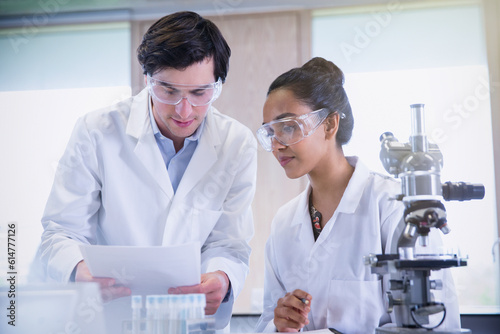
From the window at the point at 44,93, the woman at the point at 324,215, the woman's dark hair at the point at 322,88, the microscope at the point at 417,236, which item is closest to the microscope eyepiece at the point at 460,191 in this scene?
the microscope at the point at 417,236

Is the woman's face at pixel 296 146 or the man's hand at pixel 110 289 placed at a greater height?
the woman's face at pixel 296 146

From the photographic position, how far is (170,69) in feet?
5.72

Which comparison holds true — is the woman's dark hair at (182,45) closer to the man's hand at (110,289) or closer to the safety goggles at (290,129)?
the safety goggles at (290,129)

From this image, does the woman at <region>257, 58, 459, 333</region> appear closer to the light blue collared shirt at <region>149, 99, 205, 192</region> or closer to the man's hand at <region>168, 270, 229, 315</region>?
the man's hand at <region>168, 270, 229, 315</region>

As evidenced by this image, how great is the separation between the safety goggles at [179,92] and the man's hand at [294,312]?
2.34 feet

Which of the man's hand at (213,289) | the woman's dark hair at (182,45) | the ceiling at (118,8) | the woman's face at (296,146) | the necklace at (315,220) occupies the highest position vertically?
the ceiling at (118,8)

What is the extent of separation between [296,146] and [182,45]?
53cm

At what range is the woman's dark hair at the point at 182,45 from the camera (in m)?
1.73

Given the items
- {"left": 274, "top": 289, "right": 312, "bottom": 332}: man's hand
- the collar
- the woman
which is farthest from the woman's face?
{"left": 274, "top": 289, "right": 312, "bottom": 332}: man's hand

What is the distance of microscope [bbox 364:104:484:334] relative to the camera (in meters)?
1.07

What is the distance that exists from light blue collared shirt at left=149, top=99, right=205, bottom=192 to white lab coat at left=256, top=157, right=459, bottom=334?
46 centimetres

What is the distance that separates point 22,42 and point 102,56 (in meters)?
0.66

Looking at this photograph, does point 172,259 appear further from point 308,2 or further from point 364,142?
point 308,2

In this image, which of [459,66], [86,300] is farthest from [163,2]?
[86,300]
